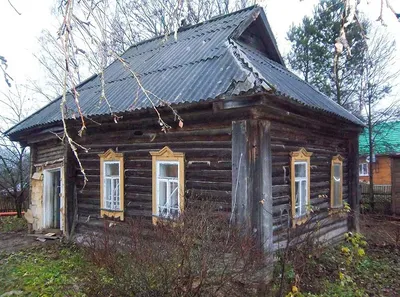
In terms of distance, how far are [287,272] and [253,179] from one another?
1.69 meters

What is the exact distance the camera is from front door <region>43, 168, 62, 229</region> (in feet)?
31.8

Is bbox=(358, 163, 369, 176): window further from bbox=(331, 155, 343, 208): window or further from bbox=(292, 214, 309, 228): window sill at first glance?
bbox=(292, 214, 309, 228): window sill

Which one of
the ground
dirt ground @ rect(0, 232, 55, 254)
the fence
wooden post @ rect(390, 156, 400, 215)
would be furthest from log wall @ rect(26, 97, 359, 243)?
the fence

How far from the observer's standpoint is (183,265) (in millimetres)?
3799

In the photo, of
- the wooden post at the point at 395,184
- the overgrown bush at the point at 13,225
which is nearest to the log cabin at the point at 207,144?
the overgrown bush at the point at 13,225

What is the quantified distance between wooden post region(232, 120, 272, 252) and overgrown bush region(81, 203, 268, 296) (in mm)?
Answer: 1077

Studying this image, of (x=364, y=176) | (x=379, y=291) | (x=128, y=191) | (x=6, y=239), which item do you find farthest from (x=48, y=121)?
(x=364, y=176)

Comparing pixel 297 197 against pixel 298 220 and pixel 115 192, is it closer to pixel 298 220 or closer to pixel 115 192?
pixel 298 220

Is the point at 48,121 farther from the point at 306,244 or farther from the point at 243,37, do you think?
the point at 306,244

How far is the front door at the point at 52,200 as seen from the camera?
9.69 m

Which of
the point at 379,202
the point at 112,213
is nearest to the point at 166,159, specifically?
the point at 112,213

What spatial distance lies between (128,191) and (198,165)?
6.34 feet

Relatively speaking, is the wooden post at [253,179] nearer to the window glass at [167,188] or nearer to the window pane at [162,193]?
the window glass at [167,188]

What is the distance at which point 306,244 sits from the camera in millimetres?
5805
